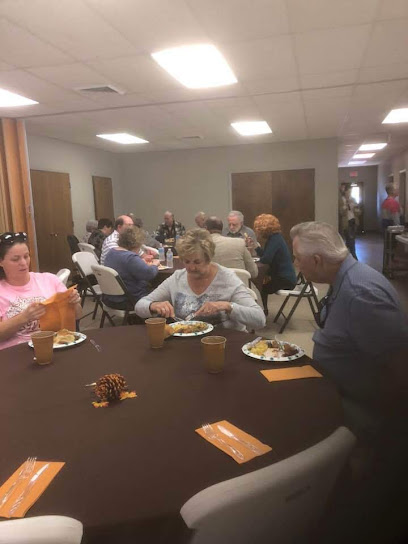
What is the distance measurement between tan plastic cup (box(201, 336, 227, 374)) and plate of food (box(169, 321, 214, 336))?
400mm

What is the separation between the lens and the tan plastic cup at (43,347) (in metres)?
1.71

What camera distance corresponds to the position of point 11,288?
2402 millimetres

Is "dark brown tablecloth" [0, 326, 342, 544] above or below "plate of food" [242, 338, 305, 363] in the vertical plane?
below

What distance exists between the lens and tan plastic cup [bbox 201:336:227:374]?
1586 mm

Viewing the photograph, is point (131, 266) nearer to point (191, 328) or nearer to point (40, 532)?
point (191, 328)

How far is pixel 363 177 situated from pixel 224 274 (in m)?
17.8

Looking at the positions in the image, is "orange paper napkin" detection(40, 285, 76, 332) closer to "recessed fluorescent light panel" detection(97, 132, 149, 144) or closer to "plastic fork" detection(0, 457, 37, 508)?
"plastic fork" detection(0, 457, 37, 508)

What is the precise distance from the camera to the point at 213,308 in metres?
2.17

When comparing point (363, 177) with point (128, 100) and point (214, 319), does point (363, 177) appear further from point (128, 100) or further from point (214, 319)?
point (214, 319)

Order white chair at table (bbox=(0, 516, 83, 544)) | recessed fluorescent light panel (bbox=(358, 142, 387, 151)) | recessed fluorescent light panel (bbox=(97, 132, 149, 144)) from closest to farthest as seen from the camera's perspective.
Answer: white chair at table (bbox=(0, 516, 83, 544)) → recessed fluorescent light panel (bbox=(97, 132, 149, 144)) → recessed fluorescent light panel (bbox=(358, 142, 387, 151))

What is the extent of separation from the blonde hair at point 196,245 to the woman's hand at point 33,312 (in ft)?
2.64

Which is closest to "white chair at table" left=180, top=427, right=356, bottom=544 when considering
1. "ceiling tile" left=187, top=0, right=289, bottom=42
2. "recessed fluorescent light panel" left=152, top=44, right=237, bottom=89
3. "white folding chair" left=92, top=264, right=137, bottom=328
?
"ceiling tile" left=187, top=0, right=289, bottom=42

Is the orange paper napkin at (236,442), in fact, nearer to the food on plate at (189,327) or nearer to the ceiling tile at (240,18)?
the food on plate at (189,327)

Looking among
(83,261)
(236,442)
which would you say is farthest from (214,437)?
(83,261)
